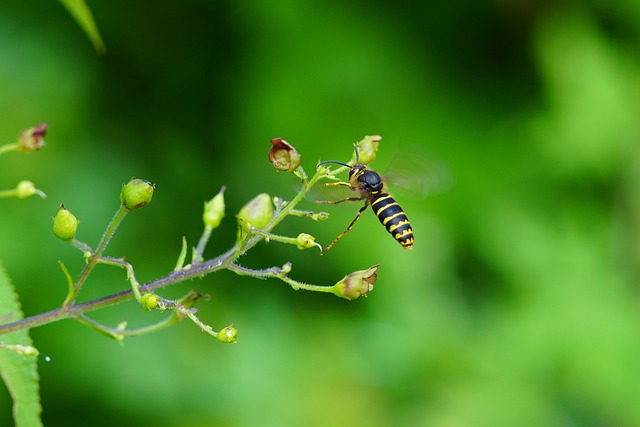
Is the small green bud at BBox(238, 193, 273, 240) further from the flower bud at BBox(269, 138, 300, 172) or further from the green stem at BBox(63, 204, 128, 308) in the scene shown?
the green stem at BBox(63, 204, 128, 308)

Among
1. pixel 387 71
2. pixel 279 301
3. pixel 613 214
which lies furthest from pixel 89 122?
pixel 613 214

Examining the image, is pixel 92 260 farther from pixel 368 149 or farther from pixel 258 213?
pixel 368 149

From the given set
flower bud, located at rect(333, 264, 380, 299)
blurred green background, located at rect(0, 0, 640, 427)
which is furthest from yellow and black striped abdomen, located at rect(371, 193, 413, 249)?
blurred green background, located at rect(0, 0, 640, 427)

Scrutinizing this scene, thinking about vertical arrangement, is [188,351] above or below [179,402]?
above

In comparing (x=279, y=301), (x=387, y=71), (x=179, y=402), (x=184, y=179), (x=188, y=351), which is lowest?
(x=179, y=402)

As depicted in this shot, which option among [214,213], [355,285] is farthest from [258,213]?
[355,285]

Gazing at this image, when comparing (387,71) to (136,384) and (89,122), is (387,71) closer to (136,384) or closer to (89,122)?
(89,122)
